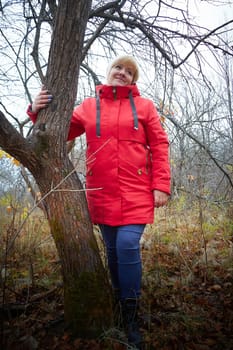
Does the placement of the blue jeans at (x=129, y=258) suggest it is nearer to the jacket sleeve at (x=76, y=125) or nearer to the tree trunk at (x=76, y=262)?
the tree trunk at (x=76, y=262)

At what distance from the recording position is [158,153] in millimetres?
2033

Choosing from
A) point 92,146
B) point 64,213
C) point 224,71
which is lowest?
point 64,213

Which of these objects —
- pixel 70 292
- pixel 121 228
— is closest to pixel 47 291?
pixel 70 292

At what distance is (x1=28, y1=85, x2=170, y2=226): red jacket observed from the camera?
6.46 feet

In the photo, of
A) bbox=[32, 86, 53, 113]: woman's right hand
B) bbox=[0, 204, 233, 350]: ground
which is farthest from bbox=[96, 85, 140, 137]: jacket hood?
bbox=[0, 204, 233, 350]: ground

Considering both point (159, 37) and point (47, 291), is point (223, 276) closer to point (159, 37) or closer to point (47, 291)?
point (47, 291)

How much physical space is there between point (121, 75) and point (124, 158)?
0.72 metres

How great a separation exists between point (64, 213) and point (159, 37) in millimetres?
2143

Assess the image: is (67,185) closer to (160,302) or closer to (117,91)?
(117,91)

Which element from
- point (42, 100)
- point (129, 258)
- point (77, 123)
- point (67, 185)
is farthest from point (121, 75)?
point (129, 258)

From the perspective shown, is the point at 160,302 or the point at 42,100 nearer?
the point at 42,100

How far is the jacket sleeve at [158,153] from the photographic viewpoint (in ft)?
6.47

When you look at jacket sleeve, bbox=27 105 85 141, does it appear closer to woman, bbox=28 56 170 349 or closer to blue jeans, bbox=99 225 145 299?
woman, bbox=28 56 170 349

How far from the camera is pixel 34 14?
2818 millimetres
